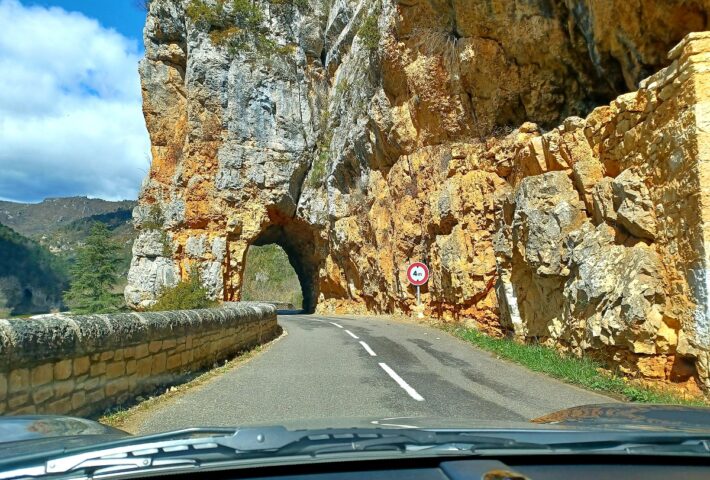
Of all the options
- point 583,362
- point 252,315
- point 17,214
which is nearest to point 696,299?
point 583,362

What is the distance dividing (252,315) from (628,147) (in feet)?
30.6

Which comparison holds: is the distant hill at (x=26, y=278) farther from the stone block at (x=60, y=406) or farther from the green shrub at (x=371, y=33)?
the stone block at (x=60, y=406)

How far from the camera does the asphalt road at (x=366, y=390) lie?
6.37 m

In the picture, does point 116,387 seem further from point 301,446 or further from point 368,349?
point 368,349

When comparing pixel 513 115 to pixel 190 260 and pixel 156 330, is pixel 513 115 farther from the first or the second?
pixel 190 260

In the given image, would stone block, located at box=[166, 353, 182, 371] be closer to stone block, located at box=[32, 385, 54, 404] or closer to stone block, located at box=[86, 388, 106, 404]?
stone block, located at box=[86, 388, 106, 404]

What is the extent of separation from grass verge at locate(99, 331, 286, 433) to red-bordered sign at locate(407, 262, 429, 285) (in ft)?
34.0

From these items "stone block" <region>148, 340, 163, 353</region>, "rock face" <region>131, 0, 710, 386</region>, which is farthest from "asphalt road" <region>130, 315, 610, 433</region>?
"rock face" <region>131, 0, 710, 386</region>

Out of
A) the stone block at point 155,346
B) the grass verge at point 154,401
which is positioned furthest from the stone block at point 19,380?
the stone block at point 155,346

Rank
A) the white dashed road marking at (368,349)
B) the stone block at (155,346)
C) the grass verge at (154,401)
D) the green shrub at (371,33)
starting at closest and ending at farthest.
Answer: the grass verge at (154,401) → the stone block at (155,346) → the white dashed road marking at (368,349) → the green shrub at (371,33)

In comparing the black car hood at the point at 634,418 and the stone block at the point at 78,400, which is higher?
the black car hood at the point at 634,418

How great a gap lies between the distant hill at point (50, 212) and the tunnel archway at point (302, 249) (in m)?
154

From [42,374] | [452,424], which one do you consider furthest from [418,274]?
[452,424]

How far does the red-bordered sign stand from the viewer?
21.0m
